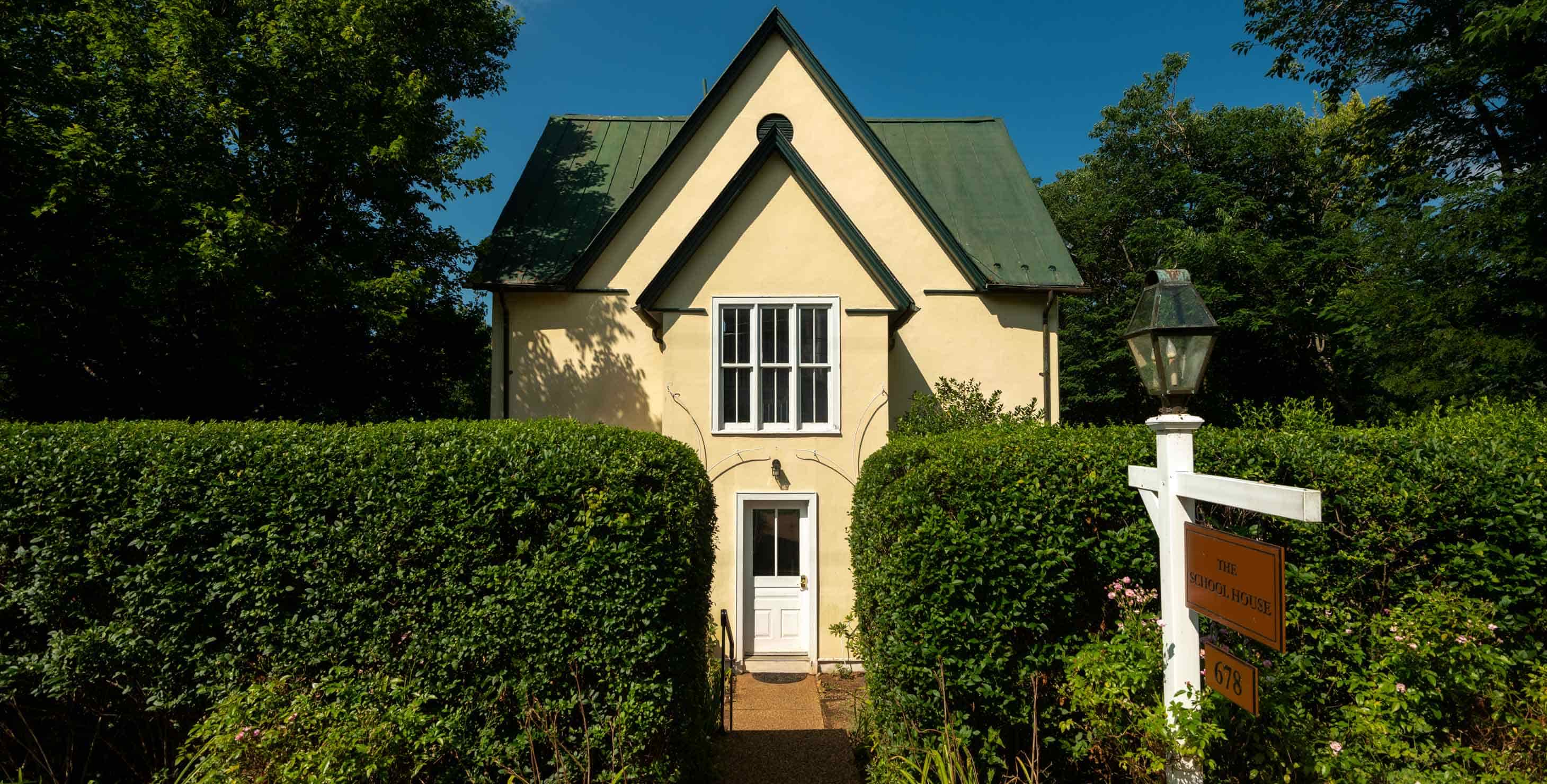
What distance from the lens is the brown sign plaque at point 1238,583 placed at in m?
2.62

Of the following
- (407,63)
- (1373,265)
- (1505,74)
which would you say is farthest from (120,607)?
(1373,265)

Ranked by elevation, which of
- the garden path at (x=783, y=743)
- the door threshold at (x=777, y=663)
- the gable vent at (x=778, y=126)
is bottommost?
the door threshold at (x=777, y=663)

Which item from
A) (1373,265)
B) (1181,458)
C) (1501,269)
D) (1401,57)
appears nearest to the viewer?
(1181,458)

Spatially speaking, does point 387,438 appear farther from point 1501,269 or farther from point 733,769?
point 1501,269

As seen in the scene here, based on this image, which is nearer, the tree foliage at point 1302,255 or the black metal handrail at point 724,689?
the black metal handrail at point 724,689

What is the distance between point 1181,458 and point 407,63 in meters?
16.3

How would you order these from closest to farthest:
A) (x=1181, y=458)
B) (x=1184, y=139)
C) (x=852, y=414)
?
(x=1181, y=458)
(x=852, y=414)
(x=1184, y=139)

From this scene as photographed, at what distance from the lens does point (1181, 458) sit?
11.1 ft

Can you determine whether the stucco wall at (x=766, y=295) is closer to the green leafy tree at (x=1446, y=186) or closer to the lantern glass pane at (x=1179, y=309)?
the lantern glass pane at (x=1179, y=309)

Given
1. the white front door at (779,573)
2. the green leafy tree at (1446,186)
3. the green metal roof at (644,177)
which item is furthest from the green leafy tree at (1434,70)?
the white front door at (779,573)

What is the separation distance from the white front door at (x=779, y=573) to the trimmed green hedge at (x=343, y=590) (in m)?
5.02

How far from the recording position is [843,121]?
12023mm

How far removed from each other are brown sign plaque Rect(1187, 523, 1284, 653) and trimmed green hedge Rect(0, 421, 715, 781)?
3283mm

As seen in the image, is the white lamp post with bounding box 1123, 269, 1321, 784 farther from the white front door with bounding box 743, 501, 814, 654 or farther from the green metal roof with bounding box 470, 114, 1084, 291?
the green metal roof with bounding box 470, 114, 1084, 291
